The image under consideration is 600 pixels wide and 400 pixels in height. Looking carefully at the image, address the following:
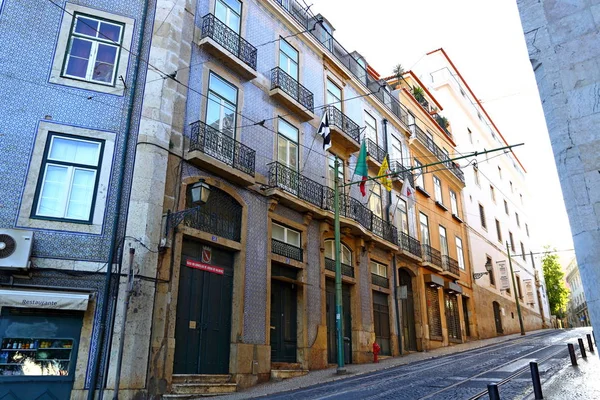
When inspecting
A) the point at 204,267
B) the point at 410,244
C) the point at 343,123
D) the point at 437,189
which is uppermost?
the point at 437,189

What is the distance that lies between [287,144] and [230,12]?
14.0ft

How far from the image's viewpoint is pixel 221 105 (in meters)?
13.1

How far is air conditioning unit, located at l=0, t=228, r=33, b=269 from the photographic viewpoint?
866 centimetres

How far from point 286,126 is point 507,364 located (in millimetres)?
9320

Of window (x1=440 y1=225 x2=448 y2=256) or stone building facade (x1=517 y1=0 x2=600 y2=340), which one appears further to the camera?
window (x1=440 y1=225 x2=448 y2=256)

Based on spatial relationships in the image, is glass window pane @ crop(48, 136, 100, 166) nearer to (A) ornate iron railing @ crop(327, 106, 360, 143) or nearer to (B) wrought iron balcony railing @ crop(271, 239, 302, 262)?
(B) wrought iron balcony railing @ crop(271, 239, 302, 262)

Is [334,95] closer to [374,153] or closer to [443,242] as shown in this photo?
[374,153]

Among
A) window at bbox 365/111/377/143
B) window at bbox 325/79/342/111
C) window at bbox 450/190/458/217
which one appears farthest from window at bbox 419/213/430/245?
window at bbox 325/79/342/111

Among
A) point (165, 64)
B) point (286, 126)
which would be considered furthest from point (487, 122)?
point (165, 64)

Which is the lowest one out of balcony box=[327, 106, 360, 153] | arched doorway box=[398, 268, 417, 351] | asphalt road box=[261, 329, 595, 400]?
asphalt road box=[261, 329, 595, 400]

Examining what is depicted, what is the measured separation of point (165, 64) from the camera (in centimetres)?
1153

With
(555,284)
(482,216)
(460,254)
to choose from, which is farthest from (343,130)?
(555,284)

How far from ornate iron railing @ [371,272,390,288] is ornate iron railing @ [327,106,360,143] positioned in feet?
17.3

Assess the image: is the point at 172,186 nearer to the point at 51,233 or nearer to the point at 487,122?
the point at 51,233
